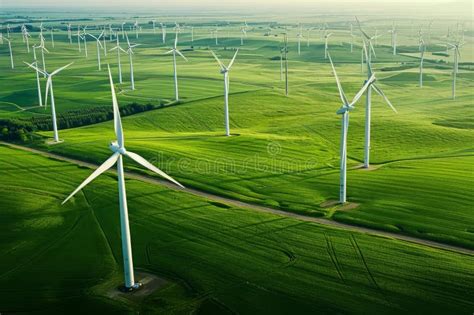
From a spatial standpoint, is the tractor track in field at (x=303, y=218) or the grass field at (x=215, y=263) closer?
the grass field at (x=215, y=263)

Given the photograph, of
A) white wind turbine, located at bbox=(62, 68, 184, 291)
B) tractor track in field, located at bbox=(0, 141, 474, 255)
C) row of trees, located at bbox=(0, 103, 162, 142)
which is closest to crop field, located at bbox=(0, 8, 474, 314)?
tractor track in field, located at bbox=(0, 141, 474, 255)

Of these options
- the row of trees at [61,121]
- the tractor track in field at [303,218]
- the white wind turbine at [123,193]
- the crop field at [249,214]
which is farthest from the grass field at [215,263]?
the row of trees at [61,121]

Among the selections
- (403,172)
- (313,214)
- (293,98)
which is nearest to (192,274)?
(313,214)

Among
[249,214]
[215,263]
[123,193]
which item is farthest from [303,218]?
[123,193]

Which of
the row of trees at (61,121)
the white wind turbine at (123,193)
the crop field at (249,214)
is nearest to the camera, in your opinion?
the white wind turbine at (123,193)

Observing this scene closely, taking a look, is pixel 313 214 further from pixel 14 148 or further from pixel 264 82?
pixel 264 82

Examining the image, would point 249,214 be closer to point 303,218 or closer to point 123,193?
point 303,218

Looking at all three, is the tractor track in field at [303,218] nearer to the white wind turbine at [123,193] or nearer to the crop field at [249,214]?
the crop field at [249,214]

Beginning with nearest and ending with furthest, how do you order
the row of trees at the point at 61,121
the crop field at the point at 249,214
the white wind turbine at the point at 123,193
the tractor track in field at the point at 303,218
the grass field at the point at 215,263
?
1. the grass field at the point at 215,263
2. the white wind turbine at the point at 123,193
3. the crop field at the point at 249,214
4. the tractor track in field at the point at 303,218
5. the row of trees at the point at 61,121

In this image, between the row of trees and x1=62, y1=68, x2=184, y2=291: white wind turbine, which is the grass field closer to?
x1=62, y1=68, x2=184, y2=291: white wind turbine
